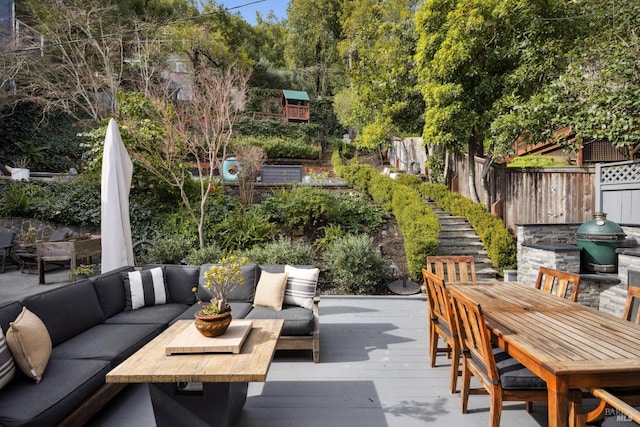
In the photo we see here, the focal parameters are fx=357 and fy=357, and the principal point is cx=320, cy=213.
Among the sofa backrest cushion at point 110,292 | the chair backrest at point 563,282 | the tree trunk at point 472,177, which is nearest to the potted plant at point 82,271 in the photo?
the sofa backrest cushion at point 110,292

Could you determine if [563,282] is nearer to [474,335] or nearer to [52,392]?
[474,335]

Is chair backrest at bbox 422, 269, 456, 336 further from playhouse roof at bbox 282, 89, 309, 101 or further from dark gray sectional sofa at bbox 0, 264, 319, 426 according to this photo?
playhouse roof at bbox 282, 89, 309, 101

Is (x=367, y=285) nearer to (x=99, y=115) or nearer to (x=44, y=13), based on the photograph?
(x=99, y=115)

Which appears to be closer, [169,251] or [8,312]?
[8,312]

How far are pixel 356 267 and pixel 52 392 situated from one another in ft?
14.6

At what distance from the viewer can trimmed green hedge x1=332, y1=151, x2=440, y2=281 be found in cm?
664

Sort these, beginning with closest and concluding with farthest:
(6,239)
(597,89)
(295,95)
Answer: (597,89) → (6,239) → (295,95)

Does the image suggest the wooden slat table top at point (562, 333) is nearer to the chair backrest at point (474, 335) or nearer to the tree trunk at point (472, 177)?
the chair backrest at point (474, 335)

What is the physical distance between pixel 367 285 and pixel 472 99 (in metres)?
4.96

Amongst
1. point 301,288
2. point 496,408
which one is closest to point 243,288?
point 301,288

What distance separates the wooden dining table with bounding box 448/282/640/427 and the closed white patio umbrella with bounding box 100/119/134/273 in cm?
429

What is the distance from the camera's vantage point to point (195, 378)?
211 centimetres

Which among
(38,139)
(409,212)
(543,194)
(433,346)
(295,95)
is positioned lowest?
(433,346)

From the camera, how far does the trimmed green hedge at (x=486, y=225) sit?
7094mm
